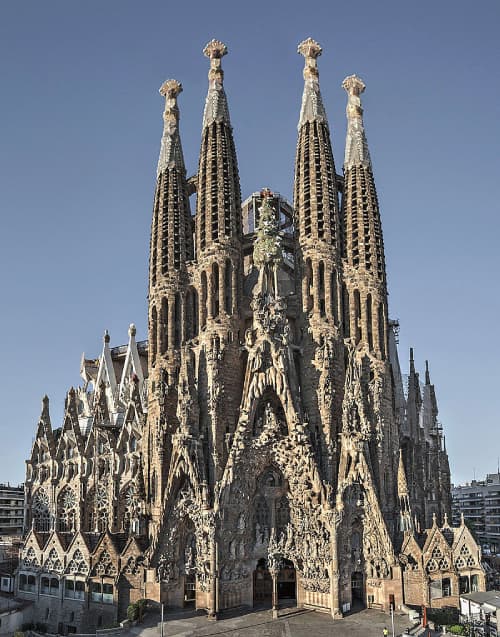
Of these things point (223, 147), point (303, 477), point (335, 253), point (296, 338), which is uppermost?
point (223, 147)

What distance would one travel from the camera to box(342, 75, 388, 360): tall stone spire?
169 feet

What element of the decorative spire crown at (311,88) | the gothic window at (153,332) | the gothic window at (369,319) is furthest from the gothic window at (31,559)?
the decorative spire crown at (311,88)

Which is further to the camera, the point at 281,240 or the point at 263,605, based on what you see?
the point at 281,240

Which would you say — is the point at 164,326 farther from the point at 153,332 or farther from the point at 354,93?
the point at 354,93

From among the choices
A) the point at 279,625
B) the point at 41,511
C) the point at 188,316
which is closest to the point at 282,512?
the point at 279,625

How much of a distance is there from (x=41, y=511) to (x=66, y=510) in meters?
3.09

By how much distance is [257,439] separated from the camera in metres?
47.2

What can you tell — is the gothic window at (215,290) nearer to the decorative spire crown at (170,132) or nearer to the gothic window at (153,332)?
the gothic window at (153,332)

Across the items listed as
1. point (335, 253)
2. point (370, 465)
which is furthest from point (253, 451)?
point (335, 253)

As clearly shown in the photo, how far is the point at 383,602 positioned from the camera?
43.6 m

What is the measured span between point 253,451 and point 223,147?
75.5ft

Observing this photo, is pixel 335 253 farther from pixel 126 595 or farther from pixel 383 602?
pixel 126 595

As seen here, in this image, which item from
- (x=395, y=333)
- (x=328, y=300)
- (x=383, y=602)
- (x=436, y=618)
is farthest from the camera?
(x=395, y=333)

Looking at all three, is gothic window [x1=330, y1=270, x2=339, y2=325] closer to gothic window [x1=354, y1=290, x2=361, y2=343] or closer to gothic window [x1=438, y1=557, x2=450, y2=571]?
gothic window [x1=354, y1=290, x2=361, y2=343]
